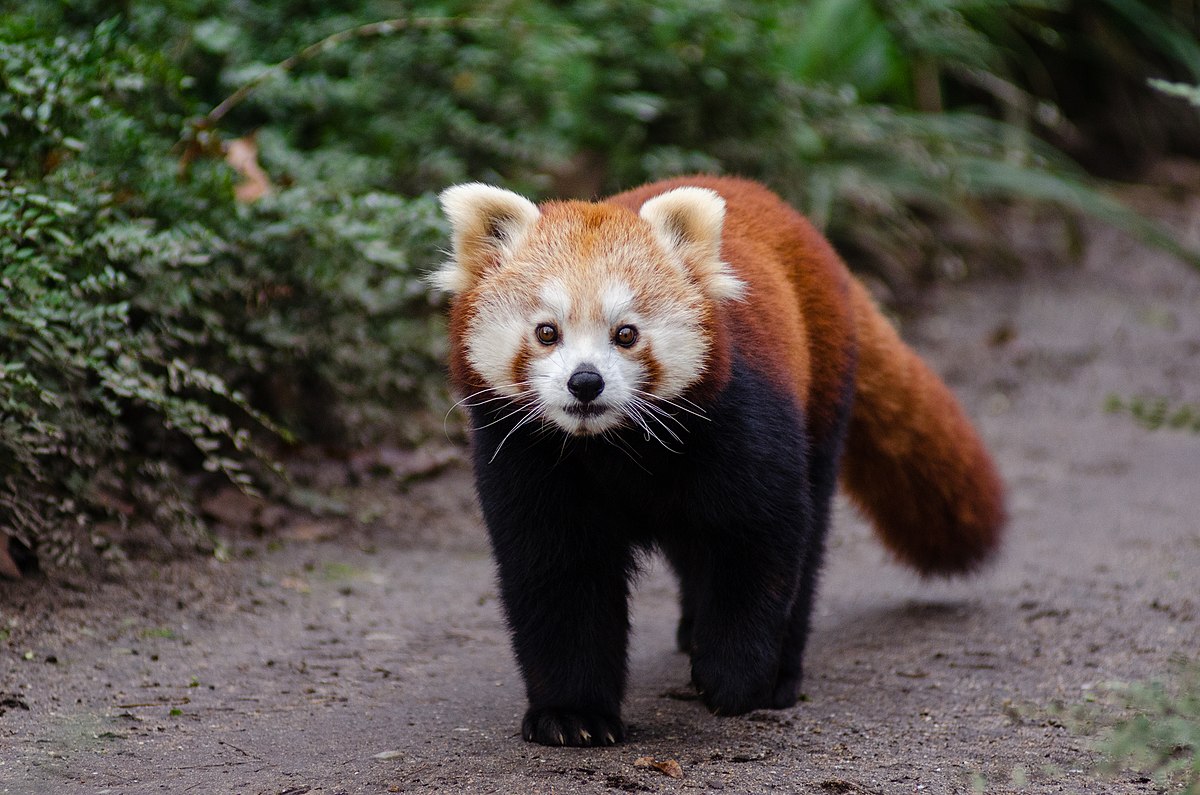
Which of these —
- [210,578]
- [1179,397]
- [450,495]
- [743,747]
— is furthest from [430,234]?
[1179,397]

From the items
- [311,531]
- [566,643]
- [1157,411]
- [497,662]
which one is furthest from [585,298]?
[1157,411]

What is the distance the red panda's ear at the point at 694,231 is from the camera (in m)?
3.04

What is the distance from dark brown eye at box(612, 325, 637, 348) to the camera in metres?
2.83

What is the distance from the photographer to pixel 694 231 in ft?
10.0

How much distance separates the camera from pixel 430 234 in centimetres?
492

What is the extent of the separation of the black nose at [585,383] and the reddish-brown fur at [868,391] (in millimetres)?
654

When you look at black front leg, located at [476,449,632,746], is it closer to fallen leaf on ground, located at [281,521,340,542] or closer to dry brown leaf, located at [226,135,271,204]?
fallen leaf on ground, located at [281,521,340,542]

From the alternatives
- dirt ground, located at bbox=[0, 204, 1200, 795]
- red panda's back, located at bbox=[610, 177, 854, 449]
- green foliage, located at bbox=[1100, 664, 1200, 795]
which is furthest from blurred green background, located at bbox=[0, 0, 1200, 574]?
green foliage, located at bbox=[1100, 664, 1200, 795]

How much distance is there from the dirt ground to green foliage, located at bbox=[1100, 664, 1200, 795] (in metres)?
0.07

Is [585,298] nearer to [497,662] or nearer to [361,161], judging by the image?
[497,662]

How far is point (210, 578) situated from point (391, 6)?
299 centimetres

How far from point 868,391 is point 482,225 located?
4.92ft

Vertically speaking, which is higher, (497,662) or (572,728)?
(572,728)

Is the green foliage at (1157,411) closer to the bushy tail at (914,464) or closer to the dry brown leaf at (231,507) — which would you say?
the bushy tail at (914,464)
